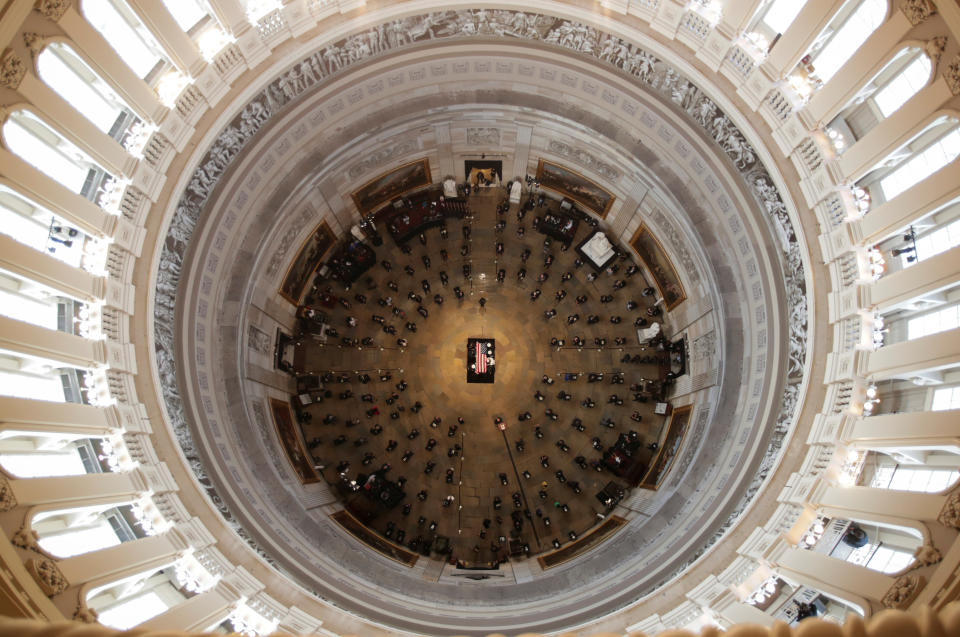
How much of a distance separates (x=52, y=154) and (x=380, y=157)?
10542mm

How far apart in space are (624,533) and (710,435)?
16.2 feet

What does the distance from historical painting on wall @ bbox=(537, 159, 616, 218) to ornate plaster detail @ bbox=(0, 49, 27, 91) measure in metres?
16.3

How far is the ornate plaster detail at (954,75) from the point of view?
1055cm

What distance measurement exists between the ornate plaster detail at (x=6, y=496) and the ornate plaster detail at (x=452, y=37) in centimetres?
395

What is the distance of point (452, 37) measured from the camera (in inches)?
666

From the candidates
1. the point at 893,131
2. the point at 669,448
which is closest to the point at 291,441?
the point at 669,448

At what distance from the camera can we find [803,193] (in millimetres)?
14227

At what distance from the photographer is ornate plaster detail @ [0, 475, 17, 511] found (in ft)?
34.3

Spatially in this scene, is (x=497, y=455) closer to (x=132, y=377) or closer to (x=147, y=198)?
(x=132, y=377)

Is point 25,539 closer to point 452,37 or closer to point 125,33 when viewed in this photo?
point 125,33

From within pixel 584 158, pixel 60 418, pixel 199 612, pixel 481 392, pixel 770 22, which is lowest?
pixel 199 612

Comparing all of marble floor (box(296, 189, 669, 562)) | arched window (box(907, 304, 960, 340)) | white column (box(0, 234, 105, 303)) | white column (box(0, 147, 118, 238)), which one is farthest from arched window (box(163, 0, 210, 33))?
arched window (box(907, 304, 960, 340))

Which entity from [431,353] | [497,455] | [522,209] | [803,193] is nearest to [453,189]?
[522,209]

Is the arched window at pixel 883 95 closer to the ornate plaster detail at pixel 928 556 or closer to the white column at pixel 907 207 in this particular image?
the white column at pixel 907 207
